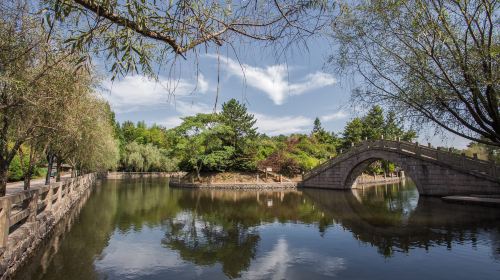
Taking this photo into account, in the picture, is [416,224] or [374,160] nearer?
[416,224]

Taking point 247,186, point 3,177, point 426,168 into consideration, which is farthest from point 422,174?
point 3,177

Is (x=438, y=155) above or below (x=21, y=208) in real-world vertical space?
above

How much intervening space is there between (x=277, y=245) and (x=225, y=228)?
393 cm

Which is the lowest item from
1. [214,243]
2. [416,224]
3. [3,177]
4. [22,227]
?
[214,243]

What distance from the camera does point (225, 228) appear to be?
15.8m

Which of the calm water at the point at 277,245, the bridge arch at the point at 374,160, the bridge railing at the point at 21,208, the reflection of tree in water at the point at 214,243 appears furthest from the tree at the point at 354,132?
the bridge railing at the point at 21,208

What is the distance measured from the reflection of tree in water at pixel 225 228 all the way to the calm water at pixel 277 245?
4 cm

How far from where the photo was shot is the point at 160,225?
16766 mm

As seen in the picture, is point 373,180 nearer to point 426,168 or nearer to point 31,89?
point 426,168

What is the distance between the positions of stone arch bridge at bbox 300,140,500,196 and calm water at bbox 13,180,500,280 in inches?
138

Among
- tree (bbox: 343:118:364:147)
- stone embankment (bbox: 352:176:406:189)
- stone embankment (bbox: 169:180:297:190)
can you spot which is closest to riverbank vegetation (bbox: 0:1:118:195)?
stone embankment (bbox: 169:180:297:190)

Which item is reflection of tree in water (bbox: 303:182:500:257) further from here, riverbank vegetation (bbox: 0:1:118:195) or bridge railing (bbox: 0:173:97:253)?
riverbank vegetation (bbox: 0:1:118:195)

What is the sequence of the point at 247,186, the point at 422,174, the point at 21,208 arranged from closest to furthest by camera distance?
1. the point at 21,208
2. the point at 422,174
3. the point at 247,186

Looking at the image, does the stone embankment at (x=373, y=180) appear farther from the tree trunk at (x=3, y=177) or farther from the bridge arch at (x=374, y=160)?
the tree trunk at (x=3, y=177)
